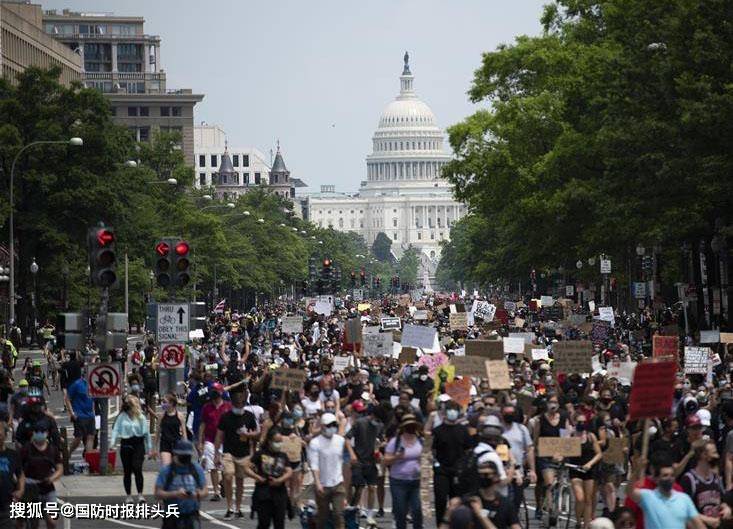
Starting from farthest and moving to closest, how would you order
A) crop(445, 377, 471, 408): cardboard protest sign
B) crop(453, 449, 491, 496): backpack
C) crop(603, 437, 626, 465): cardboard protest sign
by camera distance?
crop(445, 377, 471, 408): cardboard protest sign
crop(603, 437, 626, 465): cardboard protest sign
crop(453, 449, 491, 496): backpack

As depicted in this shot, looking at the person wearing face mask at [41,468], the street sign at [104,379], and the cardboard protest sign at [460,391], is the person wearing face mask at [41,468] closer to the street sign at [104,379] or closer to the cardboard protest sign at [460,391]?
the cardboard protest sign at [460,391]

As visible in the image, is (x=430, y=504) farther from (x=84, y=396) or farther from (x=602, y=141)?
(x=602, y=141)

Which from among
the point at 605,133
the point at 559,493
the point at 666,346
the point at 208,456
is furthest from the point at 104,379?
the point at 605,133

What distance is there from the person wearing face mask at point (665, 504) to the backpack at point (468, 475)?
2821mm

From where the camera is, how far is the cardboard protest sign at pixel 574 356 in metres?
34.7

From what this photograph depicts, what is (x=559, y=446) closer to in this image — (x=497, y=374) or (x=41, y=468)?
(x=41, y=468)

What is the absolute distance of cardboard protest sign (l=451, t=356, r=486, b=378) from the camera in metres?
33.2

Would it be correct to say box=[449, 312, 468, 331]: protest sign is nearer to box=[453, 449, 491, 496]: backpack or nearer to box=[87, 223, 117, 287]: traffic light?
box=[87, 223, 117, 287]: traffic light

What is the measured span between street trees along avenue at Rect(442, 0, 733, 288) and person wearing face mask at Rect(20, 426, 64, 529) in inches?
1224

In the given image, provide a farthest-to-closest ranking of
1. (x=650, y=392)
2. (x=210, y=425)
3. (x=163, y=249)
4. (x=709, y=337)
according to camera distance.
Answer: (x=709, y=337), (x=163, y=249), (x=210, y=425), (x=650, y=392)

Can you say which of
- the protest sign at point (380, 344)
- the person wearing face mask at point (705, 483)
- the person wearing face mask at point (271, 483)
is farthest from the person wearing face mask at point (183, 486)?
the protest sign at point (380, 344)

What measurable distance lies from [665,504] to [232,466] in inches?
394

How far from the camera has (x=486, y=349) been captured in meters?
38.5

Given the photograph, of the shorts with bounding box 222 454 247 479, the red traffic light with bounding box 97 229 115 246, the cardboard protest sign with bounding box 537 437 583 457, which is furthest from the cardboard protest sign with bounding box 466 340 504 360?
the cardboard protest sign with bounding box 537 437 583 457
